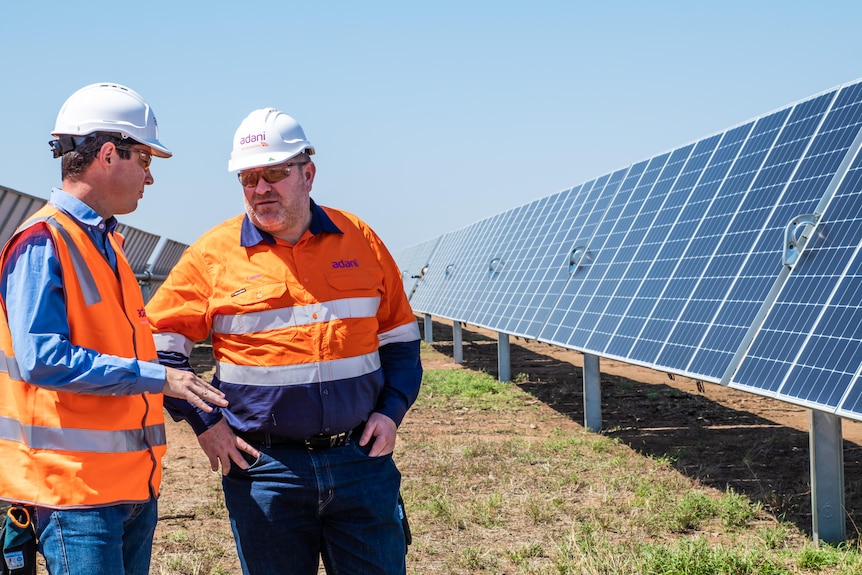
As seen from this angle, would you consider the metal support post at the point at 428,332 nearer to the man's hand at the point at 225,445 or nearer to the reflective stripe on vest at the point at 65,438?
the man's hand at the point at 225,445

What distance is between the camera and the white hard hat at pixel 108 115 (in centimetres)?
298

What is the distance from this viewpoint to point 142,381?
278 cm

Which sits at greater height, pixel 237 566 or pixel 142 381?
pixel 142 381

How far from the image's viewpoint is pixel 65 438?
271 cm

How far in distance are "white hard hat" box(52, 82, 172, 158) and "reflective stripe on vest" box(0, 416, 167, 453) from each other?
0.87 meters

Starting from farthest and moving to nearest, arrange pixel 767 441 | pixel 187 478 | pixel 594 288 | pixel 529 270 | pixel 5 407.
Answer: pixel 529 270 → pixel 594 288 → pixel 767 441 → pixel 187 478 → pixel 5 407

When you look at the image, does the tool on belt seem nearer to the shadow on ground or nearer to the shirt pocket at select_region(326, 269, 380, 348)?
the shirt pocket at select_region(326, 269, 380, 348)

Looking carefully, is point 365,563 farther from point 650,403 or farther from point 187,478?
point 650,403

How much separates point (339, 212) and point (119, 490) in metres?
1.41

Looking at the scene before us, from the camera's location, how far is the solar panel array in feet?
21.2

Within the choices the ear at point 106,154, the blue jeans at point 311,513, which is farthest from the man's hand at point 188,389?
the ear at point 106,154

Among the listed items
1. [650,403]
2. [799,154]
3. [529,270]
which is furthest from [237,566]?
[529,270]

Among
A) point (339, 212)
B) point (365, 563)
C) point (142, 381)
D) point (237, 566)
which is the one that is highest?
point (339, 212)

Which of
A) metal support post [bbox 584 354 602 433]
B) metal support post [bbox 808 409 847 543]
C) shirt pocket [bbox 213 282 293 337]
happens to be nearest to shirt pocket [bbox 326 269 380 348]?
shirt pocket [bbox 213 282 293 337]
